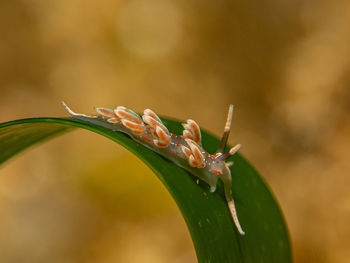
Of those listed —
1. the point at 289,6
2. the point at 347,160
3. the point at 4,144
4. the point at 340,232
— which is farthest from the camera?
the point at 289,6

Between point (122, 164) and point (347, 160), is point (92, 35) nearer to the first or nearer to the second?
point (122, 164)

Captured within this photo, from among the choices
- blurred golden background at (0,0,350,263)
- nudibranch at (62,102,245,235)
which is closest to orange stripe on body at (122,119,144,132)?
nudibranch at (62,102,245,235)

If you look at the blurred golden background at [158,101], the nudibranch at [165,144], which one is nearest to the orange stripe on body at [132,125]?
the nudibranch at [165,144]

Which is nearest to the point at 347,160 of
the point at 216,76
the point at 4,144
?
the point at 216,76

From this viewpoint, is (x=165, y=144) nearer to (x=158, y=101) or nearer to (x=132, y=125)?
(x=132, y=125)

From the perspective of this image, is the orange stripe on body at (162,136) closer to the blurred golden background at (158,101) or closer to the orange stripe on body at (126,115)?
the orange stripe on body at (126,115)

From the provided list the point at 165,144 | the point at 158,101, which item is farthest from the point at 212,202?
the point at 158,101

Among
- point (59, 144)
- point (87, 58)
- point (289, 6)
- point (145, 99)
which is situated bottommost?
point (59, 144)
